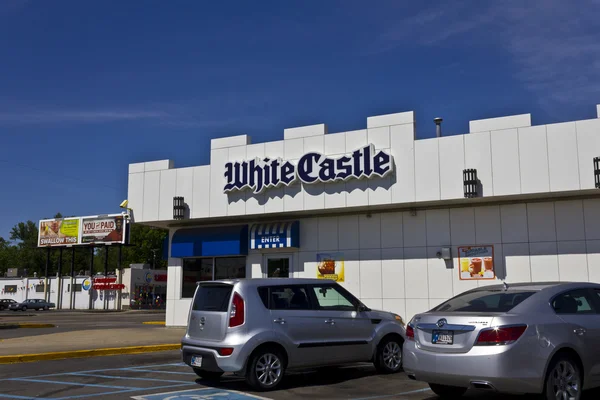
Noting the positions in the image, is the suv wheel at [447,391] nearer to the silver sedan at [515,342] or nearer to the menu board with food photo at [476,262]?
the silver sedan at [515,342]

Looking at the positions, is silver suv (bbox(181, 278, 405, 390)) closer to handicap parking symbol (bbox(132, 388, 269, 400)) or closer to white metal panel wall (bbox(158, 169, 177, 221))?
handicap parking symbol (bbox(132, 388, 269, 400))

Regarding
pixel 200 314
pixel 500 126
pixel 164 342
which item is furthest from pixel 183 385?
pixel 500 126

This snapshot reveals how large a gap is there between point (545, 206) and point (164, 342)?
430 inches

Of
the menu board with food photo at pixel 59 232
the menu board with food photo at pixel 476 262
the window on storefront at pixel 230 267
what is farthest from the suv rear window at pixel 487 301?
the menu board with food photo at pixel 59 232

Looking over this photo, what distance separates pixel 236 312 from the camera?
31.9 ft

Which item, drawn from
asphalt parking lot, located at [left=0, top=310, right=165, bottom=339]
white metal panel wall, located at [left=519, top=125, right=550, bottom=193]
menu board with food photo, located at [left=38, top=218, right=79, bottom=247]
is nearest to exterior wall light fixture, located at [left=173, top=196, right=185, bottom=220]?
asphalt parking lot, located at [left=0, top=310, right=165, bottom=339]

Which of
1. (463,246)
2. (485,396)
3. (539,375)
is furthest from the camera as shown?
(463,246)

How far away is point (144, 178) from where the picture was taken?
22547 millimetres

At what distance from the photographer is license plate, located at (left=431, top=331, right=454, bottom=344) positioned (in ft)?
25.0

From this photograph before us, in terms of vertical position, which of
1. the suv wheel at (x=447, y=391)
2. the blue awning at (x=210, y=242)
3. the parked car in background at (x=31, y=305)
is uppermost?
the blue awning at (x=210, y=242)

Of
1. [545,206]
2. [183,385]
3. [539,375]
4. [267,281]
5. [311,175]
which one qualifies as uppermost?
[311,175]

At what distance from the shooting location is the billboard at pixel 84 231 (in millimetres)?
61312

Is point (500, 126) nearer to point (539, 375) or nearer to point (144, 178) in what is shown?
point (539, 375)

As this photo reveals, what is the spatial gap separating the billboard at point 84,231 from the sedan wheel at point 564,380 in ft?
186
